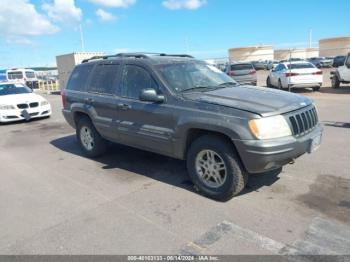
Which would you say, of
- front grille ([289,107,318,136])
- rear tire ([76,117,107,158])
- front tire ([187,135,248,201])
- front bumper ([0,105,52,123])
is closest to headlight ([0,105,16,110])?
front bumper ([0,105,52,123])

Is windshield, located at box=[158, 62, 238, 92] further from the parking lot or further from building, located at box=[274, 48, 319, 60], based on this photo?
building, located at box=[274, 48, 319, 60]

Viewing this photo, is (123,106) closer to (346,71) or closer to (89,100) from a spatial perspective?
(89,100)

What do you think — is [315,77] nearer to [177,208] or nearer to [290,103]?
[290,103]

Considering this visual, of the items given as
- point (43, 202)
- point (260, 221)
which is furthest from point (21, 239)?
point (260, 221)

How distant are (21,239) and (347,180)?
429cm

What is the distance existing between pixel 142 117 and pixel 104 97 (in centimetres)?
117

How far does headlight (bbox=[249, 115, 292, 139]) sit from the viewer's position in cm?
393

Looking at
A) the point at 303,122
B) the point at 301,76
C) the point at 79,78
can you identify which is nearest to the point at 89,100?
the point at 79,78

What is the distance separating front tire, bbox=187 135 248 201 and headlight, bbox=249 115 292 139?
44cm

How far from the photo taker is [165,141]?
4891 millimetres

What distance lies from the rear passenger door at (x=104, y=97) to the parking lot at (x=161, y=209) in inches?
28.3

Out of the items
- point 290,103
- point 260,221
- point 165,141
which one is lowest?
point 260,221

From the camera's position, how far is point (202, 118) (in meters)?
4.31

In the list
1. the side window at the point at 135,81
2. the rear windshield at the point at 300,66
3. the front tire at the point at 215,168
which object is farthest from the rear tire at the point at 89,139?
the rear windshield at the point at 300,66
